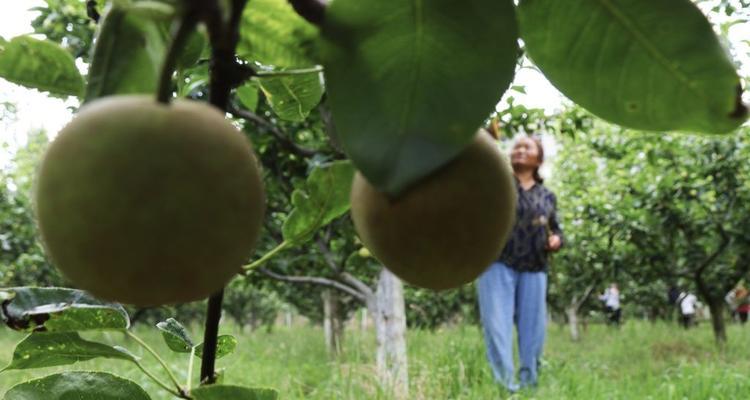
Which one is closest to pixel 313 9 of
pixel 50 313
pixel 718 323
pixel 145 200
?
pixel 145 200

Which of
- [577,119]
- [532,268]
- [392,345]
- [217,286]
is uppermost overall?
[577,119]

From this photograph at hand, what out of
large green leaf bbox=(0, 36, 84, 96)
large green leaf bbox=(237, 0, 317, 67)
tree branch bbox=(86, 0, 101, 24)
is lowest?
large green leaf bbox=(0, 36, 84, 96)

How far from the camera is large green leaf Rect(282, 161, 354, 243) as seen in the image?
0.55m

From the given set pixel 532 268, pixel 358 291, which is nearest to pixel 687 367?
pixel 532 268

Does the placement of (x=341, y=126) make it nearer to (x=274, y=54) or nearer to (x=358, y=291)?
(x=274, y=54)

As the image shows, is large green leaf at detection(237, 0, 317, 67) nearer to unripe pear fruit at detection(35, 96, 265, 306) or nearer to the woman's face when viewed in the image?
unripe pear fruit at detection(35, 96, 265, 306)

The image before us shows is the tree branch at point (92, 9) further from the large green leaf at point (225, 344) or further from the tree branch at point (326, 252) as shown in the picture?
A: the tree branch at point (326, 252)

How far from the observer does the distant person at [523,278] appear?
334 centimetres

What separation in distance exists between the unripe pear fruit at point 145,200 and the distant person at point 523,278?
3.02 meters

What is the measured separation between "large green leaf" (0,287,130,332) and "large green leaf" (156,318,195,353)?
10cm

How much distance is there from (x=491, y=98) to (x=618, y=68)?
4.9 inches

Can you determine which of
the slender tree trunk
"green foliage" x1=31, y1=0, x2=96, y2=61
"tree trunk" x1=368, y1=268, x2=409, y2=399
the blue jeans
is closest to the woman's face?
the blue jeans

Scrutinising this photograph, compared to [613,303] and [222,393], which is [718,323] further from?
[222,393]

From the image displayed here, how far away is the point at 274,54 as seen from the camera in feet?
1.72
